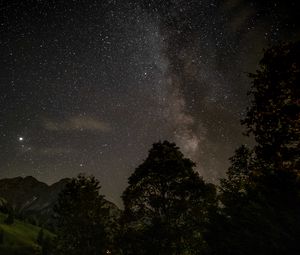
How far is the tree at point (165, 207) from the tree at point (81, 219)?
1120 cm

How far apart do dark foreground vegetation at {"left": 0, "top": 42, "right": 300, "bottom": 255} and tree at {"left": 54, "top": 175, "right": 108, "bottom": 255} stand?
12 cm

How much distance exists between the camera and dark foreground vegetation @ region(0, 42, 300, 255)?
19.6m

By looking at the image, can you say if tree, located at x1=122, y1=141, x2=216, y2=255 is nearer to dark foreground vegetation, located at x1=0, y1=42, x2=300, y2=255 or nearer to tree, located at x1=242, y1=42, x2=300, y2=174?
dark foreground vegetation, located at x1=0, y1=42, x2=300, y2=255

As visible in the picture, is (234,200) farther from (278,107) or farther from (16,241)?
(16,241)

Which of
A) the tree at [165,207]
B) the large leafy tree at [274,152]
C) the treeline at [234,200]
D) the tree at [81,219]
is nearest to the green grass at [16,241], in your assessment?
the tree at [81,219]

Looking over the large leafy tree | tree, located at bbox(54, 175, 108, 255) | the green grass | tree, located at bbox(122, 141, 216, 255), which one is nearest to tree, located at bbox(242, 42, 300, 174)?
the large leafy tree

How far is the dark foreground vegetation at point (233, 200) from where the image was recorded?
64.3ft

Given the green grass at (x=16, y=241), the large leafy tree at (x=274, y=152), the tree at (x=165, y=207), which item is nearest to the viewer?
the large leafy tree at (x=274, y=152)

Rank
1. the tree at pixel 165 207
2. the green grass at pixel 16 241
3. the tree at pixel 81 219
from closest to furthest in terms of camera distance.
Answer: the tree at pixel 165 207
the tree at pixel 81 219
the green grass at pixel 16 241

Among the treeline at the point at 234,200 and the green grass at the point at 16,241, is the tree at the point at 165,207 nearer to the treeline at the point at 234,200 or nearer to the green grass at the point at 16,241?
the treeline at the point at 234,200

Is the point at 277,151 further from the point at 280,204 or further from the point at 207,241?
the point at 207,241

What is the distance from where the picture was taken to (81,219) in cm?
3909

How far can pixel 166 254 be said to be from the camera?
25.1 meters

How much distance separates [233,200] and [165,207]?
598cm
